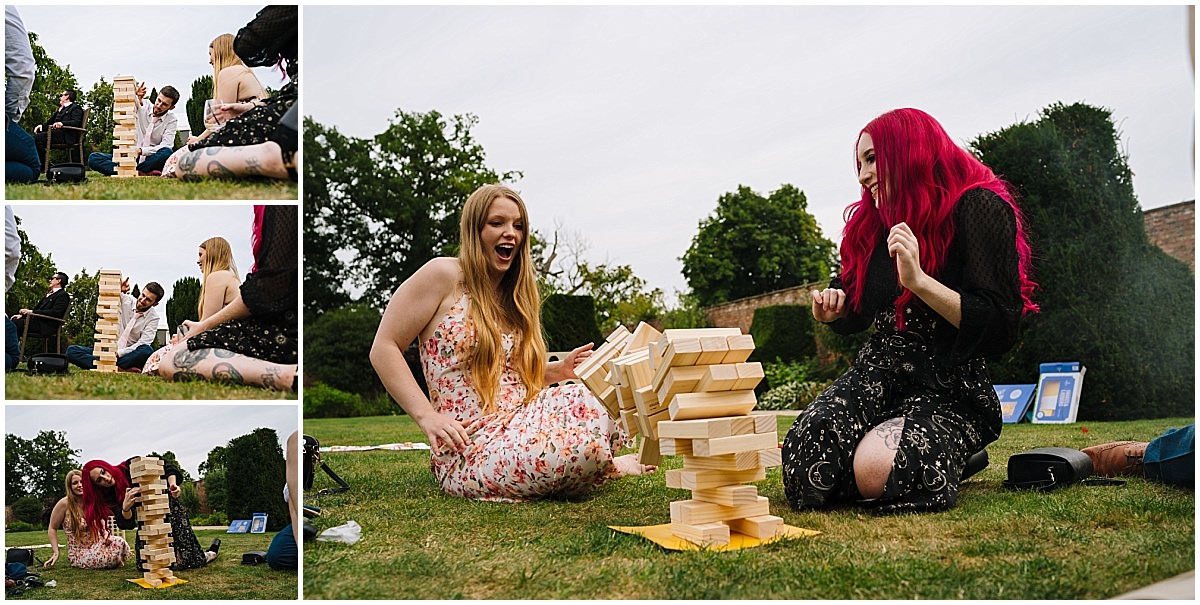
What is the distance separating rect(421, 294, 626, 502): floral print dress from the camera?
A: 11.1ft

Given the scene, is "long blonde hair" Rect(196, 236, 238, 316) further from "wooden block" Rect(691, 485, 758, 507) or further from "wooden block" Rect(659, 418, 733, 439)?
"wooden block" Rect(691, 485, 758, 507)

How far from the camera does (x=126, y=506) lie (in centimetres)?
310

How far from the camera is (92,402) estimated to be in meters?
2.55

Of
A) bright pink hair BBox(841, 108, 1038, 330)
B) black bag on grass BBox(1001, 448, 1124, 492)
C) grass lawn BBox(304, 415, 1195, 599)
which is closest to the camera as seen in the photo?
grass lawn BBox(304, 415, 1195, 599)

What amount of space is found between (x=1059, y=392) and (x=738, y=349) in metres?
6.67

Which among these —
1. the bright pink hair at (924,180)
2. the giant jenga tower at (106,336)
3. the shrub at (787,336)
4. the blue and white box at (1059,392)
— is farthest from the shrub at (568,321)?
the giant jenga tower at (106,336)

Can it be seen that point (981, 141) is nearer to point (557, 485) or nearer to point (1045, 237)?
point (1045, 237)

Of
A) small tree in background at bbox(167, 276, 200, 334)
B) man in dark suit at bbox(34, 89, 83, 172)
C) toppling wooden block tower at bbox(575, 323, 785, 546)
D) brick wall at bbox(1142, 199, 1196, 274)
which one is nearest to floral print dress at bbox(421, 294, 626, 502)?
toppling wooden block tower at bbox(575, 323, 785, 546)

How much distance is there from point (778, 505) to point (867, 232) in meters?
1.21

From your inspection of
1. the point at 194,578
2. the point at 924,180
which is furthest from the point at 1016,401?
the point at 194,578

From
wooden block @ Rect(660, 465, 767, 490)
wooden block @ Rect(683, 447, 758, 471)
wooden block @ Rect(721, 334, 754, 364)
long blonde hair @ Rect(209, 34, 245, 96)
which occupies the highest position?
long blonde hair @ Rect(209, 34, 245, 96)

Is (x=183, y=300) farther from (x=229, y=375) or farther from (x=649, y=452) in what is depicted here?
(x=649, y=452)

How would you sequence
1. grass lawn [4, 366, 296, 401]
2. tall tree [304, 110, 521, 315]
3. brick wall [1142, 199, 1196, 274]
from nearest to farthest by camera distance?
grass lawn [4, 366, 296, 401] < brick wall [1142, 199, 1196, 274] < tall tree [304, 110, 521, 315]

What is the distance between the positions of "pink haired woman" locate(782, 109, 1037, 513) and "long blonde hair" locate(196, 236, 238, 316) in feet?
6.64
